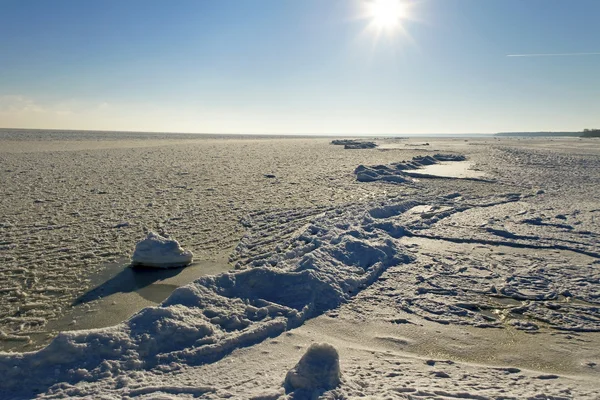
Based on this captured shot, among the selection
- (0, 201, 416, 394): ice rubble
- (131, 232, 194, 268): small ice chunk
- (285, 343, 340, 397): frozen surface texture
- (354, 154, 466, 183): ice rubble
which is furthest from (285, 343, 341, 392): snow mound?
(354, 154, 466, 183): ice rubble

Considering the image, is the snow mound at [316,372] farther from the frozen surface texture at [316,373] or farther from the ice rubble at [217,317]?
the ice rubble at [217,317]

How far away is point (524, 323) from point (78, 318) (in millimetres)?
5434

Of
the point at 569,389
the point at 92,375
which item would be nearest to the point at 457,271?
the point at 569,389

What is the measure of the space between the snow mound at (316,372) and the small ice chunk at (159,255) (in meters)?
3.84

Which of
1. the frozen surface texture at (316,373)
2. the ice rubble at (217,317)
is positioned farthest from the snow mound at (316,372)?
the ice rubble at (217,317)

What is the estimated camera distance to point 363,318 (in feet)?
15.3

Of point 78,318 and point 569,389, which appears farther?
point 78,318

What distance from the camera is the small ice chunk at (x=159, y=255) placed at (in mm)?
6414

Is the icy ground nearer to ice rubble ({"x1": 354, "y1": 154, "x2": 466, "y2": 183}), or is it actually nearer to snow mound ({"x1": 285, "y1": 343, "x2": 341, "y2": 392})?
snow mound ({"x1": 285, "y1": 343, "x2": 341, "y2": 392})

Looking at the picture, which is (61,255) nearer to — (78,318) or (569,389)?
(78,318)

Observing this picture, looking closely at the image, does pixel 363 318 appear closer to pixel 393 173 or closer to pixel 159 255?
pixel 159 255

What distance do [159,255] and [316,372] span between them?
163 inches

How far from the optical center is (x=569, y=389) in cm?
327

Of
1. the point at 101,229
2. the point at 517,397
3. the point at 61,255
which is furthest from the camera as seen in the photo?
Result: the point at 101,229
